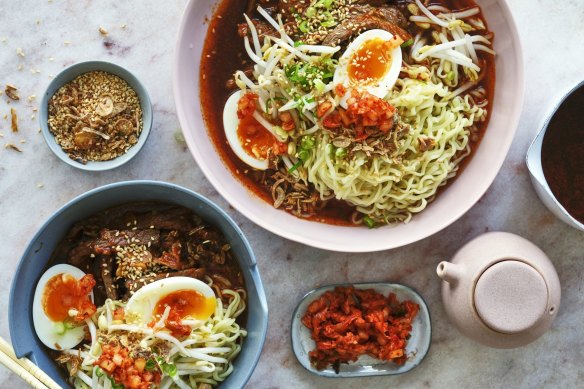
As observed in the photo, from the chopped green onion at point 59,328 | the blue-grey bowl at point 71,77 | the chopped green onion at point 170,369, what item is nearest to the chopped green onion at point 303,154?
the blue-grey bowl at point 71,77

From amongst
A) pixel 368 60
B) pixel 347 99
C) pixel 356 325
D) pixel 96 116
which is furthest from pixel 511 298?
pixel 96 116

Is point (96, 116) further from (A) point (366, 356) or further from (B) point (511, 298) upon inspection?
(B) point (511, 298)

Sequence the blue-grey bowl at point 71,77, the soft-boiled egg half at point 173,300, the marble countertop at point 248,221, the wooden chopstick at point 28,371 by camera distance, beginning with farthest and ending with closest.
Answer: the marble countertop at point 248,221
the blue-grey bowl at point 71,77
the soft-boiled egg half at point 173,300
the wooden chopstick at point 28,371

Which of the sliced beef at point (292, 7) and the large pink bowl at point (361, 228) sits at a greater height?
the sliced beef at point (292, 7)

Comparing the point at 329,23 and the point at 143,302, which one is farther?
the point at 329,23

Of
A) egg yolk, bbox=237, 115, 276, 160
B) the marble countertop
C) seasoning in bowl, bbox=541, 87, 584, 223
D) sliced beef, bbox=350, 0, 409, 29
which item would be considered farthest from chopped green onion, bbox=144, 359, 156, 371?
seasoning in bowl, bbox=541, 87, 584, 223

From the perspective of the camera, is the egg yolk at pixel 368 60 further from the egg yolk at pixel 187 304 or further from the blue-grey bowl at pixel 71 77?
the egg yolk at pixel 187 304
